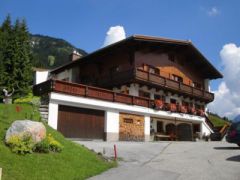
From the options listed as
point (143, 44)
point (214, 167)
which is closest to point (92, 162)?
point (214, 167)

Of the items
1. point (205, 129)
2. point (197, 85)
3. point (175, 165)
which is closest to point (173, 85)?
point (205, 129)

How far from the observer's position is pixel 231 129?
21.4m

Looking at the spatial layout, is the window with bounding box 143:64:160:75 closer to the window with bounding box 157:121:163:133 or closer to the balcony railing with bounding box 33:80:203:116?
the balcony railing with bounding box 33:80:203:116

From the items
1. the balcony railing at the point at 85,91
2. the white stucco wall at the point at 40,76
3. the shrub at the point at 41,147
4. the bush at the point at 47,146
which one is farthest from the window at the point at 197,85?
the shrub at the point at 41,147

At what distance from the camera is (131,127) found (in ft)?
94.5

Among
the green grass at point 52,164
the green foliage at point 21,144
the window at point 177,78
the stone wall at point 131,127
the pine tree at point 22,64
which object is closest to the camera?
the green grass at point 52,164

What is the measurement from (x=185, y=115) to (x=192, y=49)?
24.3 feet

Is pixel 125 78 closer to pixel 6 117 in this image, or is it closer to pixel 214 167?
pixel 6 117

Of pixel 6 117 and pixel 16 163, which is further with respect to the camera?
pixel 6 117

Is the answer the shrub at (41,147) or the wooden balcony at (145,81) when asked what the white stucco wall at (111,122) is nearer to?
the wooden balcony at (145,81)

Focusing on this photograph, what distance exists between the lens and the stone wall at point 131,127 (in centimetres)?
2783

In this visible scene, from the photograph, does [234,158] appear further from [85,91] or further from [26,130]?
[85,91]

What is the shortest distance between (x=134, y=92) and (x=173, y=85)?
18.7 ft

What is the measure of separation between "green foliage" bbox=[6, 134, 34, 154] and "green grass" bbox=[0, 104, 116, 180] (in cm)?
20
